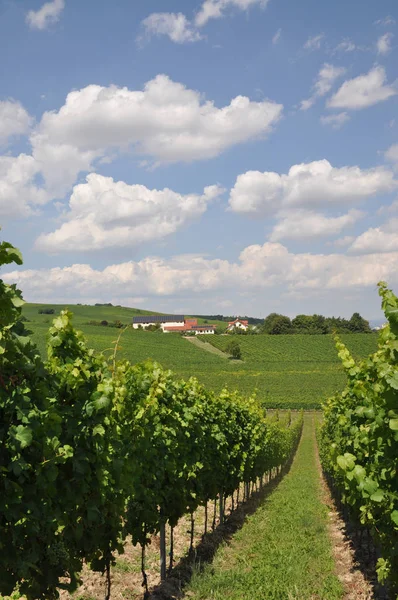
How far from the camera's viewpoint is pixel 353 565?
10.3 meters

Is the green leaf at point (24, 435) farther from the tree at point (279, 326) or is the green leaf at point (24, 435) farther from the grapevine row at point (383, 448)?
the tree at point (279, 326)

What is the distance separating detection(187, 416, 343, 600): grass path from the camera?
789cm

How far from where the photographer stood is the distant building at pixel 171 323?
161750 mm

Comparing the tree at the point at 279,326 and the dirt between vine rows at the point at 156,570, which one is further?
the tree at the point at 279,326

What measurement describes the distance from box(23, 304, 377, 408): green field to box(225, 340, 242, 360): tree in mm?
1610

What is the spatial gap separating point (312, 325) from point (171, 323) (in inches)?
2081

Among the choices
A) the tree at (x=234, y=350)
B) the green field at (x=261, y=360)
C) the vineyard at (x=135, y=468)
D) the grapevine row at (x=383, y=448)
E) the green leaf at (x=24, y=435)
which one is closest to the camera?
the green leaf at (x=24, y=435)

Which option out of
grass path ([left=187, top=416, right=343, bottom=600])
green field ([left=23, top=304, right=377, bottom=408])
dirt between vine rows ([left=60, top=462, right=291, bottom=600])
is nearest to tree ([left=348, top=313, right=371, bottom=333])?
green field ([left=23, top=304, right=377, bottom=408])

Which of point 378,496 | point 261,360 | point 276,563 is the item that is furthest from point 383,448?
point 261,360

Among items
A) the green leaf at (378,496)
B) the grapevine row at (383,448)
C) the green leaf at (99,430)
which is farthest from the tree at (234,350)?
the green leaf at (99,430)

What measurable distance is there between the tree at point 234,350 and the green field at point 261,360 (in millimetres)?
1610

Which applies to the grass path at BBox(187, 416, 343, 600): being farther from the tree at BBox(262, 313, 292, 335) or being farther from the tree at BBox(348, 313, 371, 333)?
the tree at BBox(348, 313, 371, 333)

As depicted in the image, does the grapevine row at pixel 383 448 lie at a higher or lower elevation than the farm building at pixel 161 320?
higher

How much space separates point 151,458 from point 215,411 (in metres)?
4.62
